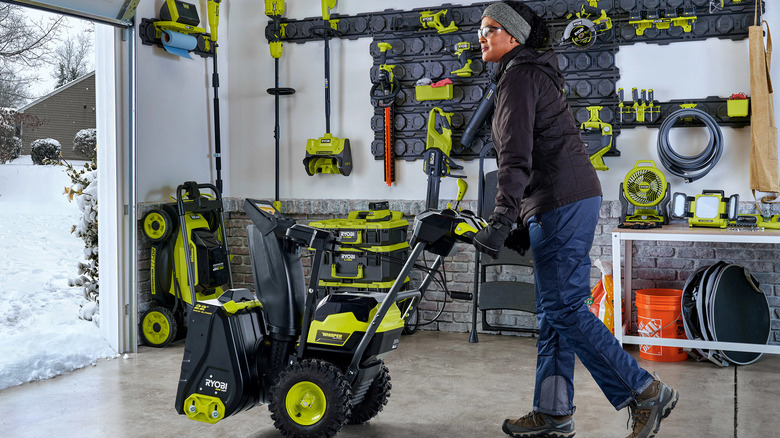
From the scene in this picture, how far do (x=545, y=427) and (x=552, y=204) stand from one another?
968 millimetres

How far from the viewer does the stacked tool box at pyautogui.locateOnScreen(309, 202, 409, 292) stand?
5.02 m

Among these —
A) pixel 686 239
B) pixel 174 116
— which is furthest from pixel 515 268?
pixel 174 116

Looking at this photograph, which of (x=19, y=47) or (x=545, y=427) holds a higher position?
(x=19, y=47)

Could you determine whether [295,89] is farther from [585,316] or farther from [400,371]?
[585,316]

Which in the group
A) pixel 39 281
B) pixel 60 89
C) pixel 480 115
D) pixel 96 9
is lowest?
pixel 39 281

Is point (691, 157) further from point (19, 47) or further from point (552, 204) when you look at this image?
point (19, 47)

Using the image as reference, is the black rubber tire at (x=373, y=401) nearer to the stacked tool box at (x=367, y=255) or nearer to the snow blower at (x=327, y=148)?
the stacked tool box at (x=367, y=255)

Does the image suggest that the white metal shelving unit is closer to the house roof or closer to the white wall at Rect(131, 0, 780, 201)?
the white wall at Rect(131, 0, 780, 201)

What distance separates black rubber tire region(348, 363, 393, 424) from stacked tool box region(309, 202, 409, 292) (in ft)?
5.59

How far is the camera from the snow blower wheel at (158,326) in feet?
16.3

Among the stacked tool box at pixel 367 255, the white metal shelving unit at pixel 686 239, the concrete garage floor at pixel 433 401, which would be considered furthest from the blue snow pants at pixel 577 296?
the stacked tool box at pixel 367 255

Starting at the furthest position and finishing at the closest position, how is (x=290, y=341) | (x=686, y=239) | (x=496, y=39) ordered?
(x=686, y=239), (x=290, y=341), (x=496, y=39)

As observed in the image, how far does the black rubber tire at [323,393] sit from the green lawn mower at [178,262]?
2102 mm

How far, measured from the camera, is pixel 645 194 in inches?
182
